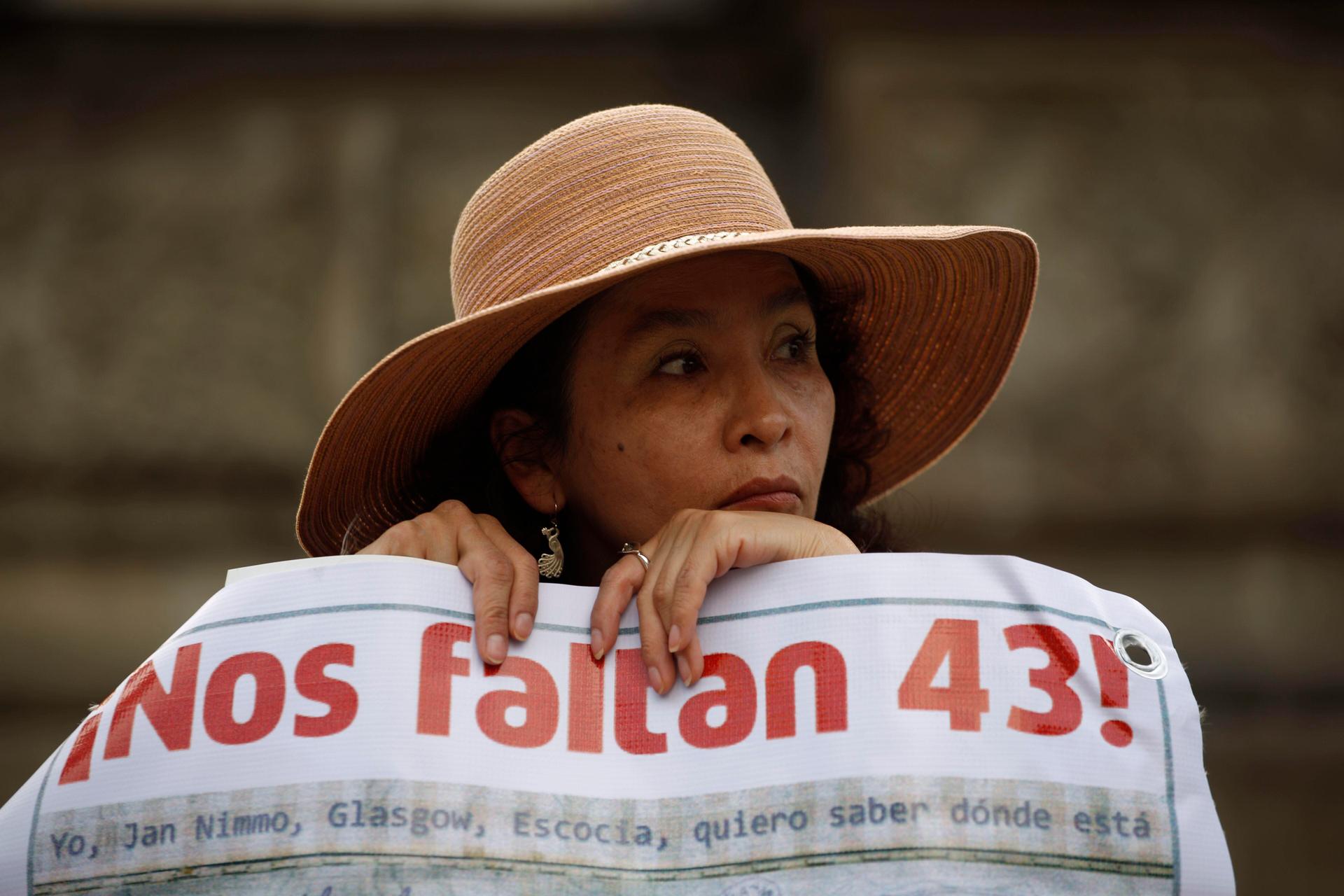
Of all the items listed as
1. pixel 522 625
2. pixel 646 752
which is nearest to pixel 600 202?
pixel 522 625

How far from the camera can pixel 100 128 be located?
136 inches

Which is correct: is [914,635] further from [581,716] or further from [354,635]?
[354,635]

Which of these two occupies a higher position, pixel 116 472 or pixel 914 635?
pixel 116 472

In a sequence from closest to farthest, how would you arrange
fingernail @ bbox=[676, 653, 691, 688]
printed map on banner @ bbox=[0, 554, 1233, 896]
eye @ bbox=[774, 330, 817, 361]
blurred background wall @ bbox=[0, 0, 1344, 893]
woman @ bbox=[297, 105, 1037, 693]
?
printed map on banner @ bbox=[0, 554, 1233, 896], fingernail @ bbox=[676, 653, 691, 688], woman @ bbox=[297, 105, 1037, 693], eye @ bbox=[774, 330, 817, 361], blurred background wall @ bbox=[0, 0, 1344, 893]

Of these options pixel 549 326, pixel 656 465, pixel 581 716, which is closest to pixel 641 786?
pixel 581 716

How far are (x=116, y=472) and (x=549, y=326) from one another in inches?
84.7

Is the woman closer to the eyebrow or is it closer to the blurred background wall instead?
the eyebrow

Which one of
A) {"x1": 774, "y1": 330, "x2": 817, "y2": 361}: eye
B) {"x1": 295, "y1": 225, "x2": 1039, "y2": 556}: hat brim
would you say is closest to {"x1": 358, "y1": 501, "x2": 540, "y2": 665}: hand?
{"x1": 295, "y1": 225, "x2": 1039, "y2": 556}: hat brim

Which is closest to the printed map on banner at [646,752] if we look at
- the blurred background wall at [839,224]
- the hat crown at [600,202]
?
the hat crown at [600,202]

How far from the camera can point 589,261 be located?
1.48m

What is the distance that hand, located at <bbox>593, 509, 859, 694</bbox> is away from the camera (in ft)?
3.84

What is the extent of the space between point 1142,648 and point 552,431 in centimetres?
73

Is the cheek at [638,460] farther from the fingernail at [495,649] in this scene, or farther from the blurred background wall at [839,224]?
the blurred background wall at [839,224]

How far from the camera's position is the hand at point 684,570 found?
117cm
